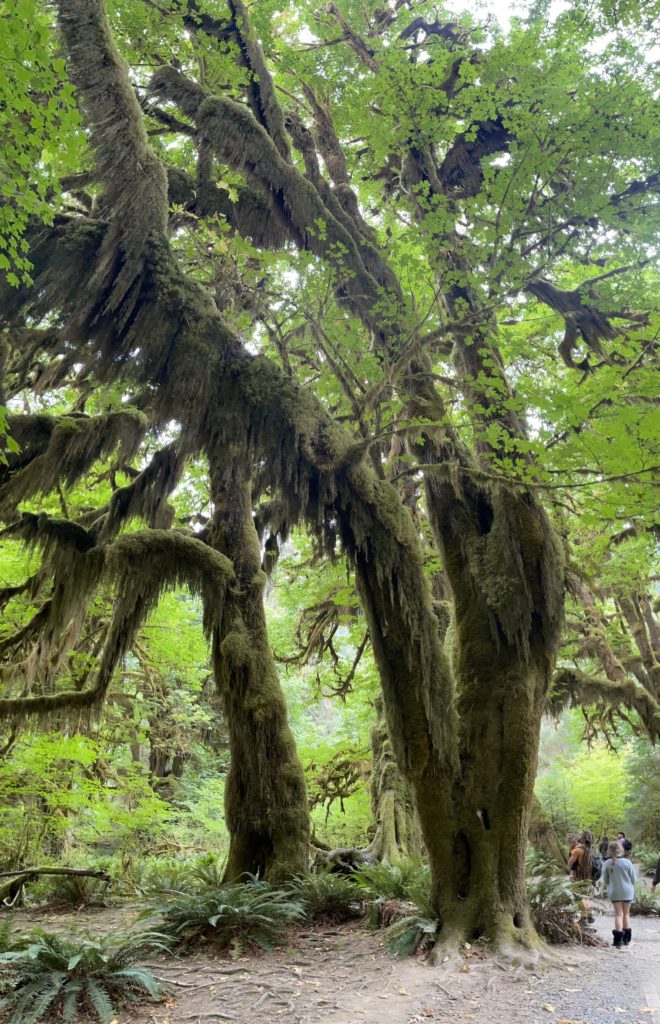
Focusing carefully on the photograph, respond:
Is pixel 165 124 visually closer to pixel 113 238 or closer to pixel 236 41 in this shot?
pixel 236 41

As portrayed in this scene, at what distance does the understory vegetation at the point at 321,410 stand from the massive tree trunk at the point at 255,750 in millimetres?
34

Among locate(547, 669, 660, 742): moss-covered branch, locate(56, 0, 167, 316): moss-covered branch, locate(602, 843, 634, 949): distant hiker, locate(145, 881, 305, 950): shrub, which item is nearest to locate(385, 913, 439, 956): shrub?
locate(145, 881, 305, 950): shrub

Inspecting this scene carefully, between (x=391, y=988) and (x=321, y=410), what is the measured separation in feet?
15.8

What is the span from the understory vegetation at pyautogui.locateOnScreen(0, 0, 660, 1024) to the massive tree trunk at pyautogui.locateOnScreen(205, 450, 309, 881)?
34mm

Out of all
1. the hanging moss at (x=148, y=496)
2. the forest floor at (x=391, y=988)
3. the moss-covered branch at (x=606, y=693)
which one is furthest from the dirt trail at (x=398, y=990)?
the moss-covered branch at (x=606, y=693)

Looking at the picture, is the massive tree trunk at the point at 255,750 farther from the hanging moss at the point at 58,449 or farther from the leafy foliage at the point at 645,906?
the leafy foliage at the point at 645,906

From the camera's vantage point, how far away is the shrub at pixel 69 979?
373 centimetres

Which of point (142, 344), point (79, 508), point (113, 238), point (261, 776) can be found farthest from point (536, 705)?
point (79, 508)

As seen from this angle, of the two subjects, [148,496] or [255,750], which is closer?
[255,750]

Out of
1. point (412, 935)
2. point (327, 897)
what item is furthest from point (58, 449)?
point (412, 935)

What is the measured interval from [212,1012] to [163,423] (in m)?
4.50

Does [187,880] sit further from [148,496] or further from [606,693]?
[606,693]

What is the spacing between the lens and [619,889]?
682 centimetres

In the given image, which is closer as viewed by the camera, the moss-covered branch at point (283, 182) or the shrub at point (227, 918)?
the shrub at point (227, 918)
